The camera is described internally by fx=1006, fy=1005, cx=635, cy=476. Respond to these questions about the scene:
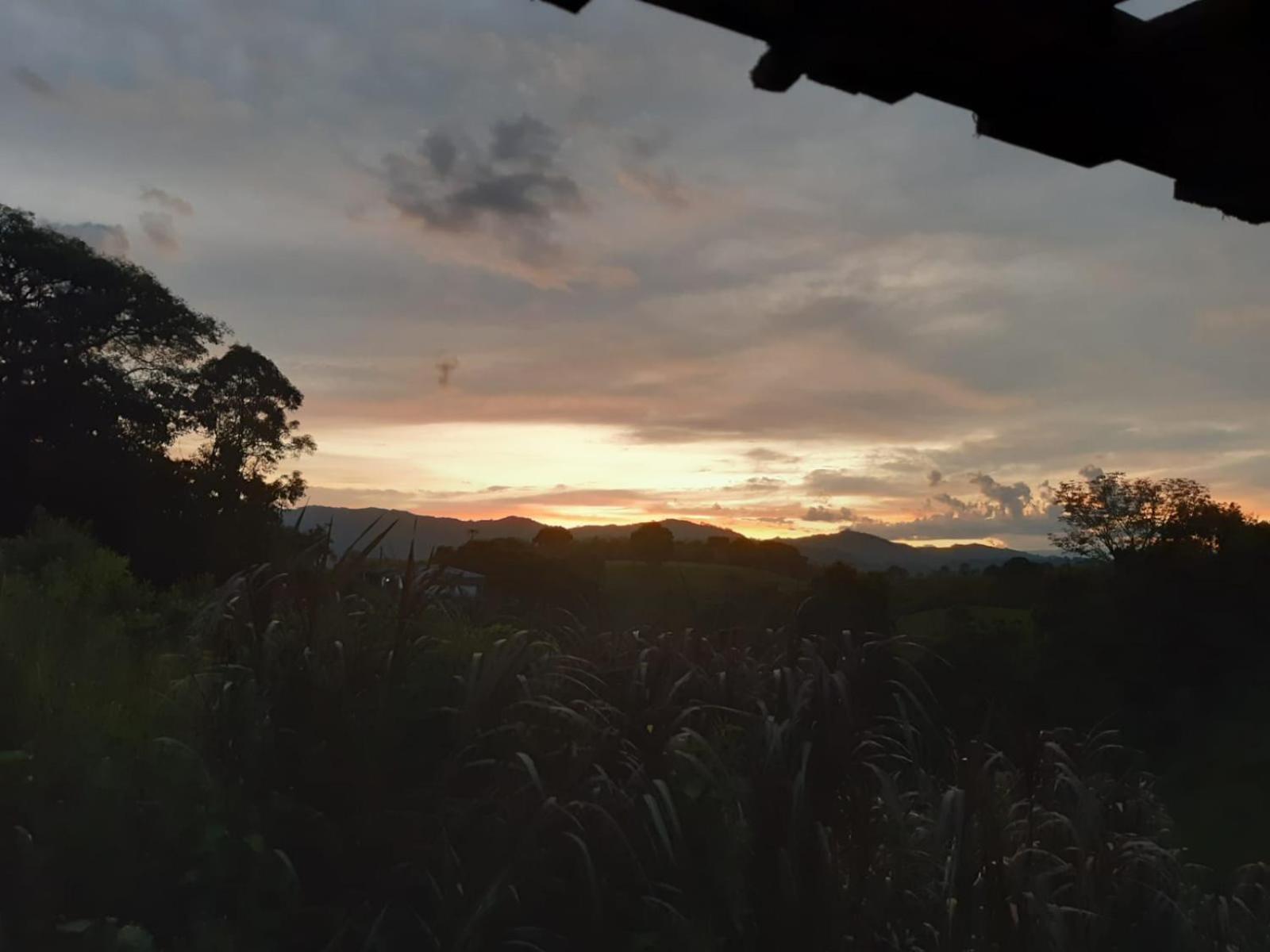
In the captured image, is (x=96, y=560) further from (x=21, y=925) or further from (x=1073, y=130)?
(x=1073, y=130)

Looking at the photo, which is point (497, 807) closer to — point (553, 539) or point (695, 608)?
point (695, 608)

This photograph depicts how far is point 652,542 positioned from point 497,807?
74.7m

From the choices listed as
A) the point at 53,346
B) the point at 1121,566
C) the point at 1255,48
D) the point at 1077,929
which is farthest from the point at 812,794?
the point at 1121,566

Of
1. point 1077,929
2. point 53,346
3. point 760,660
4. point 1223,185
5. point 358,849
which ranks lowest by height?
point 1077,929

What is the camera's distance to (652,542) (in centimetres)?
7862

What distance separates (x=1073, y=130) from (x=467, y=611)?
4546 millimetres

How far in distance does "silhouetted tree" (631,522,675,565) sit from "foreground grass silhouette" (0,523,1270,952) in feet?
218

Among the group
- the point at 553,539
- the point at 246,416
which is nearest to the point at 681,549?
the point at 553,539

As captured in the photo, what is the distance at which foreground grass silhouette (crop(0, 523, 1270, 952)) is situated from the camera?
3.76 metres

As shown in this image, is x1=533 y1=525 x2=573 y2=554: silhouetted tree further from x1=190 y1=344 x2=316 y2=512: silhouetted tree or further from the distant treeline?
x1=190 y1=344 x2=316 y2=512: silhouetted tree

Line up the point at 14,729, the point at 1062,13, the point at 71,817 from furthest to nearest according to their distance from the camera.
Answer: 1. the point at 14,729
2. the point at 71,817
3. the point at 1062,13

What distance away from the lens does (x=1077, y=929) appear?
433 centimetres

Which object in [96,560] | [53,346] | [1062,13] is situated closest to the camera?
[1062,13]

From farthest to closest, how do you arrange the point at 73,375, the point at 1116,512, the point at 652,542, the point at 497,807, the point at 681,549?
the point at 681,549 → the point at 652,542 → the point at 1116,512 → the point at 73,375 → the point at 497,807
